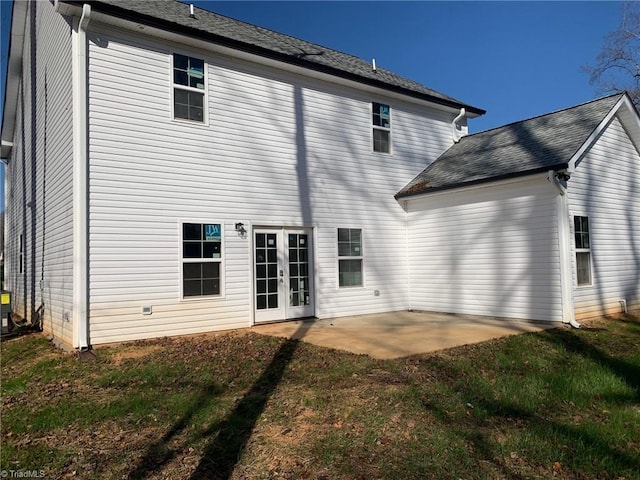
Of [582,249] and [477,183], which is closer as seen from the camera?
[582,249]

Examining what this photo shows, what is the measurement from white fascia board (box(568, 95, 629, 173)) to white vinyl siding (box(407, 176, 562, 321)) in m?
0.61

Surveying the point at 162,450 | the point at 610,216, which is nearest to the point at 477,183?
the point at 610,216

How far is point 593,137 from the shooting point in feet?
32.4

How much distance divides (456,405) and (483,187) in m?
6.68

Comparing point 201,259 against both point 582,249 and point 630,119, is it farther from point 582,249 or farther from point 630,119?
point 630,119

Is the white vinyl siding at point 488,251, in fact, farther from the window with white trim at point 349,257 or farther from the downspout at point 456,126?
the downspout at point 456,126

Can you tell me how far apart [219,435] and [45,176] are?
8608 millimetres

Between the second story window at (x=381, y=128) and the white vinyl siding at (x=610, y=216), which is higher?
the second story window at (x=381, y=128)

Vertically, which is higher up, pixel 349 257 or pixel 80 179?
pixel 80 179

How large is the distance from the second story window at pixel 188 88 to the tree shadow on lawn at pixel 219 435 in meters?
5.51

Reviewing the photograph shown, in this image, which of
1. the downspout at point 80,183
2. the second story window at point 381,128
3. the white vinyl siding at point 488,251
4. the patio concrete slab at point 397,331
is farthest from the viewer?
the second story window at point 381,128

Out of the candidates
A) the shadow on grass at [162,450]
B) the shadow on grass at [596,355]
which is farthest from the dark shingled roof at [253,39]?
the shadow on grass at [596,355]

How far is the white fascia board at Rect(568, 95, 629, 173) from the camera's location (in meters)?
9.15

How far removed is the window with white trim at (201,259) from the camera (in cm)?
885
